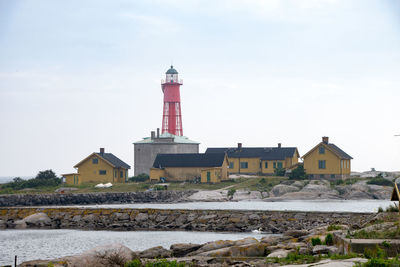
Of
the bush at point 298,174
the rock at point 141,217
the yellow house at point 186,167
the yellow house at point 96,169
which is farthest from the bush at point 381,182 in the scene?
the rock at point 141,217

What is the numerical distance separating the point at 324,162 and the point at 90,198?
27.3m

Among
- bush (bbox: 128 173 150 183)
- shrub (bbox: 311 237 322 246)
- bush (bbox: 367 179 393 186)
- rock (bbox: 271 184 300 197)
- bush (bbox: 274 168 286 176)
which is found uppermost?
bush (bbox: 274 168 286 176)

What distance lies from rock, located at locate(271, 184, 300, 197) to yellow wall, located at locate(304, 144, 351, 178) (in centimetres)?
621

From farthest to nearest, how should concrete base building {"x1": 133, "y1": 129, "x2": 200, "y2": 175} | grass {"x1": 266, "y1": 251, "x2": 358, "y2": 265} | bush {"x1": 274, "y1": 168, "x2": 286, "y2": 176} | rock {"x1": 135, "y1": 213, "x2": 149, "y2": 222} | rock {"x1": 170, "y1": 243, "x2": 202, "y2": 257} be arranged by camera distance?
concrete base building {"x1": 133, "y1": 129, "x2": 200, "y2": 175}, bush {"x1": 274, "y1": 168, "x2": 286, "y2": 176}, rock {"x1": 135, "y1": 213, "x2": 149, "y2": 222}, rock {"x1": 170, "y1": 243, "x2": 202, "y2": 257}, grass {"x1": 266, "y1": 251, "x2": 358, "y2": 265}

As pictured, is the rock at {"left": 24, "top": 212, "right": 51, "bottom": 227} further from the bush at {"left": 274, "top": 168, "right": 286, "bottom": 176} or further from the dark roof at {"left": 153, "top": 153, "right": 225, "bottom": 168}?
the bush at {"left": 274, "top": 168, "right": 286, "bottom": 176}

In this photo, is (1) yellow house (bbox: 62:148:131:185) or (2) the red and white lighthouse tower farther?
(2) the red and white lighthouse tower

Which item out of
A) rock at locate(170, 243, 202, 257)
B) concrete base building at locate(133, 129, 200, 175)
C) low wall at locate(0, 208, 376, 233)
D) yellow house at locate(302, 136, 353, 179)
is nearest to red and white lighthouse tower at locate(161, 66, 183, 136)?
concrete base building at locate(133, 129, 200, 175)

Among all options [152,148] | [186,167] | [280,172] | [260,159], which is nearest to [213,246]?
[186,167]

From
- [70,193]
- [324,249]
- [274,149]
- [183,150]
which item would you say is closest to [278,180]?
[274,149]

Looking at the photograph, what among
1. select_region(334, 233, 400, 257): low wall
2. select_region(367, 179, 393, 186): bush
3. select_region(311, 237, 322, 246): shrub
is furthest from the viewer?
select_region(367, 179, 393, 186): bush

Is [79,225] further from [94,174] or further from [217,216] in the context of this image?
[94,174]

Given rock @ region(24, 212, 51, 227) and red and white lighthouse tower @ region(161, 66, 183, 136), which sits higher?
red and white lighthouse tower @ region(161, 66, 183, 136)

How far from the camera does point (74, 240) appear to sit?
3412cm

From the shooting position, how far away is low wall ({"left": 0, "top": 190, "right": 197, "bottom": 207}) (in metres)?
56.2
